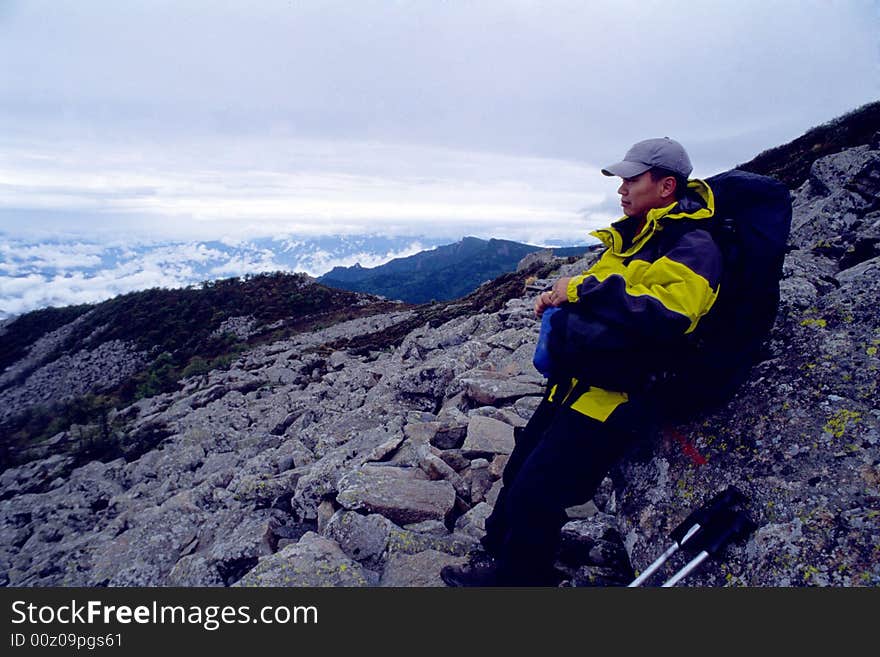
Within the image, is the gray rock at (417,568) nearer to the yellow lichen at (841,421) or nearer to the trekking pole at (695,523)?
the trekking pole at (695,523)

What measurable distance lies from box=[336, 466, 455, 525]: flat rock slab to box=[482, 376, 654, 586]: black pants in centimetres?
165

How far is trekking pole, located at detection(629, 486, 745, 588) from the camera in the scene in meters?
3.02

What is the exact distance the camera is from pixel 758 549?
9.23 feet

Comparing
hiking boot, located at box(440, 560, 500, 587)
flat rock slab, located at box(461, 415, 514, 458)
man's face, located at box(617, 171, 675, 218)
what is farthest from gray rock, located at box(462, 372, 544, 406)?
man's face, located at box(617, 171, 675, 218)

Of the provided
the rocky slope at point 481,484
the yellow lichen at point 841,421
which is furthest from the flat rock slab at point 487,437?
the yellow lichen at point 841,421

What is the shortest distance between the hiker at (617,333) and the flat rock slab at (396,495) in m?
1.46

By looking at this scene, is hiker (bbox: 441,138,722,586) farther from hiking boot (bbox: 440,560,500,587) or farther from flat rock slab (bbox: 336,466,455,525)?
flat rock slab (bbox: 336,466,455,525)

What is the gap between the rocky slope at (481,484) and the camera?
9.40 feet

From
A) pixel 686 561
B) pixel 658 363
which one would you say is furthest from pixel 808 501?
pixel 658 363

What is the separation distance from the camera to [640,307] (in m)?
2.75

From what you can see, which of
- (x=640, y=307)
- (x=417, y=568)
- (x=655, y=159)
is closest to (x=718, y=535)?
(x=640, y=307)

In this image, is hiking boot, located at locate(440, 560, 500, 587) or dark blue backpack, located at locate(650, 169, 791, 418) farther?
hiking boot, located at locate(440, 560, 500, 587)

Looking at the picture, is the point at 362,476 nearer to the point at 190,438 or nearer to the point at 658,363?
the point at 658,363

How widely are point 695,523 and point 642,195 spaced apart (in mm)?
2321
